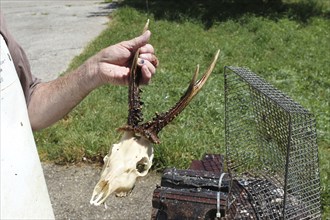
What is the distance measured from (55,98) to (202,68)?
4.84 m

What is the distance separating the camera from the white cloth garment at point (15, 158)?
1.49 meters

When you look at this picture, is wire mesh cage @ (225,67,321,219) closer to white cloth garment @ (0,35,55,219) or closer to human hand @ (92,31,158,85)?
human hand @ (92,31,158,85)

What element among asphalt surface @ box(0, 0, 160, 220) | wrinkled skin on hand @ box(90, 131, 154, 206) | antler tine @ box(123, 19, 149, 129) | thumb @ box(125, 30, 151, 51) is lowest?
asphalt surface @ box(0, 0, 160, 220)

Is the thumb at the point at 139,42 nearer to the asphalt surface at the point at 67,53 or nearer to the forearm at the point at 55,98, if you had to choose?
the forearm at the point at 55,98

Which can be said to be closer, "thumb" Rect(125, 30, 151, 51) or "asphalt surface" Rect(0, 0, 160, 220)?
"thumb" Rect(125, 30, 151, 51)

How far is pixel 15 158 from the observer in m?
1.53

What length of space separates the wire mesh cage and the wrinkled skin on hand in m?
0.61

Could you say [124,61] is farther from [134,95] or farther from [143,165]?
[143,165]

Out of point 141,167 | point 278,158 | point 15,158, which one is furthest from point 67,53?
point 15,158

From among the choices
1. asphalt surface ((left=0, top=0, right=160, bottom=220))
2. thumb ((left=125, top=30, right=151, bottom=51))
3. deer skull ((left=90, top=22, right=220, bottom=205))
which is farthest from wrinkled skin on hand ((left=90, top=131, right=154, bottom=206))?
asphalt surface ((left=0, top=0, right=160, bottom=220))

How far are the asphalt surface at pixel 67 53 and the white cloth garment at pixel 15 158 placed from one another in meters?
2.13

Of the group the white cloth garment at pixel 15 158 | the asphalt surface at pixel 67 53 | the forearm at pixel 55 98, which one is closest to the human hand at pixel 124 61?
the forearm at pixel 55 98

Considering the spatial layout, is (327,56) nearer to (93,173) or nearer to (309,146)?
(93,173)

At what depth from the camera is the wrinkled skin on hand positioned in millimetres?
1923
